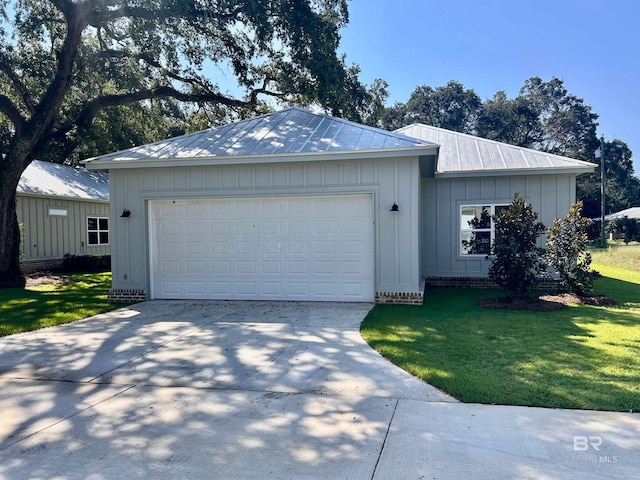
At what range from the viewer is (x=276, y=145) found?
376 inches

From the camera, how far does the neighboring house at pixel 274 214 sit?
900 cm

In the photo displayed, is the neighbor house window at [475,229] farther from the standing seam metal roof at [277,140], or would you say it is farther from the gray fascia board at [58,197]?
the gray fascia board at [58,197]

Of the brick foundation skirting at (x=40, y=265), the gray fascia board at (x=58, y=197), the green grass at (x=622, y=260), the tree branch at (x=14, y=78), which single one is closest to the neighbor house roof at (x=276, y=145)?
the tree branch at (x=14, y=78)

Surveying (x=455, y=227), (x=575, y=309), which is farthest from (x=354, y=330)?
(x=455, y=227)

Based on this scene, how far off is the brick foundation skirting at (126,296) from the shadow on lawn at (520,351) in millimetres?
5431

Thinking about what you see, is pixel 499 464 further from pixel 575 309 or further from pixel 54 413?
pixel 575 309

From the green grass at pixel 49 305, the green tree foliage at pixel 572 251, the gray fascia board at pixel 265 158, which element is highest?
the gray fascia board at pixel 265 158

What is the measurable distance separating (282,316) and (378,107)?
14.5 m

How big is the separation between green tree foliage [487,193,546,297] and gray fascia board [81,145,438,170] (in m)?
2.15

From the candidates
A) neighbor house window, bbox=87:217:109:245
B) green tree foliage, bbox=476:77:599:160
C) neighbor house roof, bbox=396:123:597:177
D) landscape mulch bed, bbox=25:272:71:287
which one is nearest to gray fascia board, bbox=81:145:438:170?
neighbor house roof, bbox=396:123:597:177

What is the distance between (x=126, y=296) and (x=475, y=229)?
9.13m

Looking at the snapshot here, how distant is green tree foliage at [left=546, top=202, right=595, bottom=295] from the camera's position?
9367 millimetres
